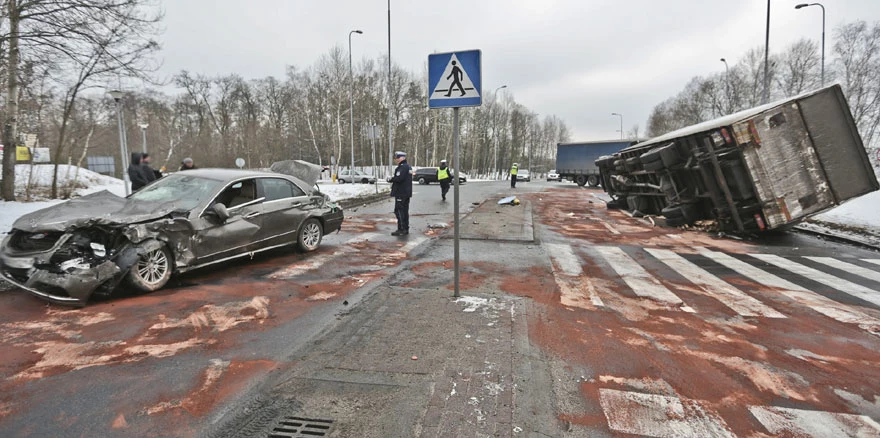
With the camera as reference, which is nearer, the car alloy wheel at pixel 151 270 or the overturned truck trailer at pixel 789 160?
the car alloy wheel at pixel 151 270

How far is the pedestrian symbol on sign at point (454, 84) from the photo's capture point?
473 cm

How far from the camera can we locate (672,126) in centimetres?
7638

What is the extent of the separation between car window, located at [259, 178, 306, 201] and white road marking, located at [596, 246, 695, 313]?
5.60m

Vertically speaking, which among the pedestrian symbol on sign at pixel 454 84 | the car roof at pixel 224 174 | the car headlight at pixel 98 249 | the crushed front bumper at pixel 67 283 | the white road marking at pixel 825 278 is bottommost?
the white road marking at pixel 825 278

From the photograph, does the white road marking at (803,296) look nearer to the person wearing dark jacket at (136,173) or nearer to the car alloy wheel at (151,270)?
the car alloy wheel at (151,270)

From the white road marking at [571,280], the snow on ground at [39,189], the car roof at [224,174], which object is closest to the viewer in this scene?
the white road marking at [571,280]

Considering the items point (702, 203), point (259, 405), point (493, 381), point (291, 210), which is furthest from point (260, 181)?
point (702, 203)

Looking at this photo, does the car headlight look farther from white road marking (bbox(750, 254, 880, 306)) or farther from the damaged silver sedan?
Result: white road marking (bbox(750, 254, 880, 306))

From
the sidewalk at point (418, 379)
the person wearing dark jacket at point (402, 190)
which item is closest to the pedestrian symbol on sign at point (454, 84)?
the sidewalk at point (418, 379)

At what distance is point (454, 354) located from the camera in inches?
141

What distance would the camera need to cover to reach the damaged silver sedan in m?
4.77

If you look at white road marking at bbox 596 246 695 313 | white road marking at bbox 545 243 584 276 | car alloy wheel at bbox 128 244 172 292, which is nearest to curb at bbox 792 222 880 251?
white road marking at bbox 596 246 695 313

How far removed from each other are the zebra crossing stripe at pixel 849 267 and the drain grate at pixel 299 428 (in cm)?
788

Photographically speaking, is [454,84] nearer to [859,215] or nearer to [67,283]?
[67,283]
